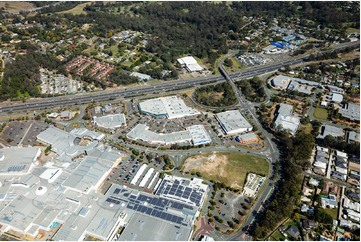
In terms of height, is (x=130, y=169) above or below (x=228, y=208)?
above

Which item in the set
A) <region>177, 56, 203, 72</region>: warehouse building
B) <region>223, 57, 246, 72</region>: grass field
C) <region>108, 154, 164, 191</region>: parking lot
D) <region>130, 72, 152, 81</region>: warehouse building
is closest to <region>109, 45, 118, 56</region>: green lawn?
<region>130, 72, 152, 81</region>: warehouse building

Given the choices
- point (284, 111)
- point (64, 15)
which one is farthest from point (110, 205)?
point (64, 15)

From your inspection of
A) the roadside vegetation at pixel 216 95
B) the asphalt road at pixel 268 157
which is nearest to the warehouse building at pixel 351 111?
the asphalt road at pixel 268 157

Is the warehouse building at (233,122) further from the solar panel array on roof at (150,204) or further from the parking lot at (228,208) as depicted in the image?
the solar panel array on roof at (150,204)

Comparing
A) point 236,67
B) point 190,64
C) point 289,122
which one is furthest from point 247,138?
point 190,64

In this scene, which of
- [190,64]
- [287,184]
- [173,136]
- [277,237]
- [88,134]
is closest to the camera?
[277,237]

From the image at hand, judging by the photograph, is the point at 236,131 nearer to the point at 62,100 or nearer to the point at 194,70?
the point at 194,70

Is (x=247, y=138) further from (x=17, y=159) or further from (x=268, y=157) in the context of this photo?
(x=17, y=159)
